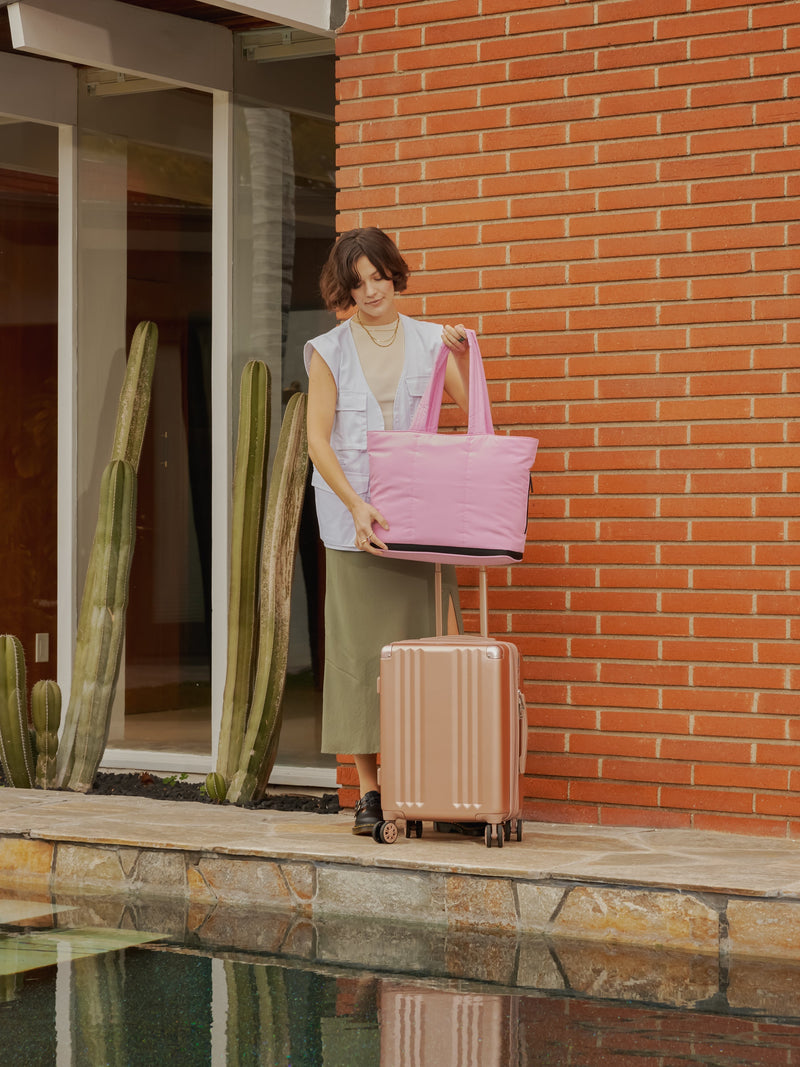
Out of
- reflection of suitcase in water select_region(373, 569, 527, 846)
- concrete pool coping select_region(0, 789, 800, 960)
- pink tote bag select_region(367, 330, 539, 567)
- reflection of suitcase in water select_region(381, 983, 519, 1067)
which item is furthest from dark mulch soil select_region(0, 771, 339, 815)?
reflection of suitcase in water select_region(381, 983, 519, 1067)

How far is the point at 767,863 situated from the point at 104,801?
2.57 metres

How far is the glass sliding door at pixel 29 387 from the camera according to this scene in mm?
7184

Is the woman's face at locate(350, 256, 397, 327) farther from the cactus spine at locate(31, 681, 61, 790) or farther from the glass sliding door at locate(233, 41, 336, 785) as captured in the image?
the cactus spine at locate(31, 681, 61, 790)

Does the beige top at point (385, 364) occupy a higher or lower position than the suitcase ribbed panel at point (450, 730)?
higher

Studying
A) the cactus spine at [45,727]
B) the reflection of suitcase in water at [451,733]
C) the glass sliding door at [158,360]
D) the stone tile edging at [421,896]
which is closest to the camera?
the stone tile edging at [421,896]

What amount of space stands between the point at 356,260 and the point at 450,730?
1490 mm

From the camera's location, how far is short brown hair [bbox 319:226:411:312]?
4555 millimetres

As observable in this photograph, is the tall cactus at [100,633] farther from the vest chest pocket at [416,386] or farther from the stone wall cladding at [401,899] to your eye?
the vest chest pocket at [416,386]

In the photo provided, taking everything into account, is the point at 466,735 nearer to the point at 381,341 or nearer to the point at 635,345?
the point at 381,341

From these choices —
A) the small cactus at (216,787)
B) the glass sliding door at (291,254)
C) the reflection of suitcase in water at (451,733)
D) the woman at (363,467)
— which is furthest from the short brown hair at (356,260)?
the small cactus at (216,787)

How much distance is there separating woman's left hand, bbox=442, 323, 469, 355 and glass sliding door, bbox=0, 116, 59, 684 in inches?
125

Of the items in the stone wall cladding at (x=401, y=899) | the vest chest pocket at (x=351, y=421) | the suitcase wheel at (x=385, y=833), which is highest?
the vest chest pocket at (x=351, y=421)

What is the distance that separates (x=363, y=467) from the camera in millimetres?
4723

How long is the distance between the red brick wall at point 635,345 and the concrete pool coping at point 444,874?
1.03 feet
